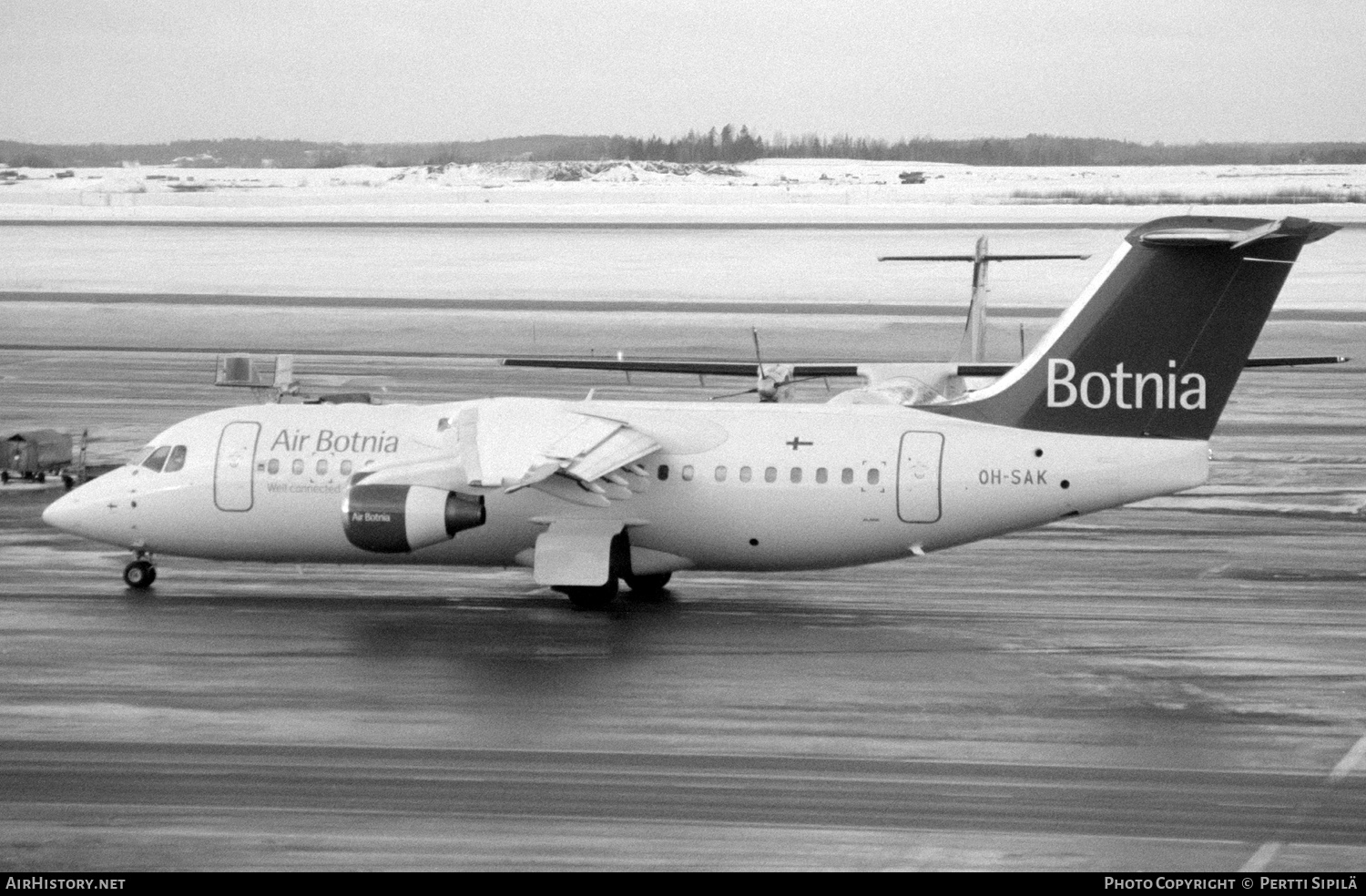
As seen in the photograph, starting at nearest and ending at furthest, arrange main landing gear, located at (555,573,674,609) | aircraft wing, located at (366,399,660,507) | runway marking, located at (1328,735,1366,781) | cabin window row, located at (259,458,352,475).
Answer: runway marking, located at (1328,735,1366,781) → aircraft wing, located at (366,399,660,507) → main landing gear, located at (555,573,674,609) → cabin window row, located at (259,458,352,475)

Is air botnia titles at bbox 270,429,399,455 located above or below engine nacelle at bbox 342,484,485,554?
above

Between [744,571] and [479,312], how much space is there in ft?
141

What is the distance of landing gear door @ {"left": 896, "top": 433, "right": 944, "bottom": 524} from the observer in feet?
77.7

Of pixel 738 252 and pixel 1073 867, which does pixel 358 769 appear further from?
pixel 738 252

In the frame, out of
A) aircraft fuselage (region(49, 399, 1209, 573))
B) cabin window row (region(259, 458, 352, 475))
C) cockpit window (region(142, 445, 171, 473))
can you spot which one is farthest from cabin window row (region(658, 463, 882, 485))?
cockpit window (region(142, 445, 171, 473))

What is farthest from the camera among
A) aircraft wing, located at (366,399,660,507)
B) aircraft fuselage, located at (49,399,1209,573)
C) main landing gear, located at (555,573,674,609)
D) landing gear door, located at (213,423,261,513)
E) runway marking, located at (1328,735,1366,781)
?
landing gear door, located at (213,423,261,513)

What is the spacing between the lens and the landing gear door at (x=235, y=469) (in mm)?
25062

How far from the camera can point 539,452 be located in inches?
899

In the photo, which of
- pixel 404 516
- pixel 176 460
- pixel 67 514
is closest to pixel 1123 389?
pixel 404 516

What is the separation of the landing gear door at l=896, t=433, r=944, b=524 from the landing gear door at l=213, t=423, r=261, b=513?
901 centimetres

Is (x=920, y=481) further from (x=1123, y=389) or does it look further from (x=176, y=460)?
(x=176, y=460)

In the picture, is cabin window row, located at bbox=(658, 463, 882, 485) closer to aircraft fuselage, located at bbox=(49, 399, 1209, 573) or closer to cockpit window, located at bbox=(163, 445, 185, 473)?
aircraft fuselage, located at bbox=(49, 399, 1209, 573)

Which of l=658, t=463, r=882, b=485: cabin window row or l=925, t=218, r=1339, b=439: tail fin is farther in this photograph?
l=658, t=463, r=882, b=485: cabin window row
